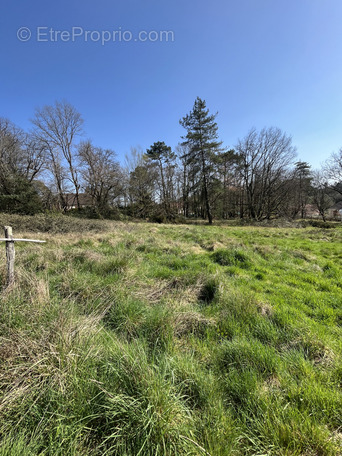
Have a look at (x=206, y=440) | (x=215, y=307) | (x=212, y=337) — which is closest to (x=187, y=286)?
(x=215, y=307)

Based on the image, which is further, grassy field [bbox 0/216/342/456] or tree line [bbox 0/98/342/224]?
tree line [bbox 0/98/342/224]

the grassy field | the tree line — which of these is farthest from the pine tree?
the grassy field

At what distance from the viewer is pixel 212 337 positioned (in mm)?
2518

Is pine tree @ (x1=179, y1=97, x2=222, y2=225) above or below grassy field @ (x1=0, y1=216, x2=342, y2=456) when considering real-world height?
above

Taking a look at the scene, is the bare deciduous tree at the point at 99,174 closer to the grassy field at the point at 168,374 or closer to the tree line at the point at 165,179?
the tree line at the point at 165,179

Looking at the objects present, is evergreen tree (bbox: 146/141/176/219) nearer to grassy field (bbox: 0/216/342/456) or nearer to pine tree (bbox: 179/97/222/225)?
pine tree (bbox: 179/97/222/225)

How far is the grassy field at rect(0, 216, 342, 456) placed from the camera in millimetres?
1271

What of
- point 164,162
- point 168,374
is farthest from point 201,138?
point 168,374

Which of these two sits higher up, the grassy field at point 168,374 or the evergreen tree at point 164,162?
the evergreen tree at point 164,162

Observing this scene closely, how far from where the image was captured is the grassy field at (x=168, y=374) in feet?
4.17

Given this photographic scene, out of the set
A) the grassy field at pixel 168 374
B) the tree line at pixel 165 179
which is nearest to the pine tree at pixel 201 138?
the tree line at pixel 165 179

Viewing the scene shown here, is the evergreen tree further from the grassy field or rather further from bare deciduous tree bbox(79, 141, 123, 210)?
the grassy field

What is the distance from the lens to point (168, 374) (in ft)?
5.63

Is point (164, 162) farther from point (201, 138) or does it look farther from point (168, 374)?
point (168, 374)
